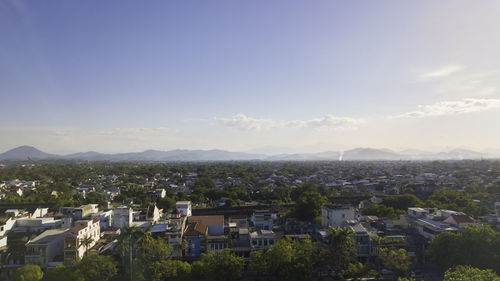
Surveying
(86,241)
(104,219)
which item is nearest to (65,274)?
(86,241)

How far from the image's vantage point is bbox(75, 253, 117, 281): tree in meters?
20.7

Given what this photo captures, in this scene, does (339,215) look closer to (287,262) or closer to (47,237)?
(287,262)

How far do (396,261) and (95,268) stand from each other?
22.3 m

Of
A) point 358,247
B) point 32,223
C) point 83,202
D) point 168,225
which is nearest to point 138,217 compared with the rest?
point 168,225

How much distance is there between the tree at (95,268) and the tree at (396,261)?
20649 millimetres

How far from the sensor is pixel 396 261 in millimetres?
22688

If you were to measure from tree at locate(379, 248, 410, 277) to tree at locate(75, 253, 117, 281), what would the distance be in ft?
67.7

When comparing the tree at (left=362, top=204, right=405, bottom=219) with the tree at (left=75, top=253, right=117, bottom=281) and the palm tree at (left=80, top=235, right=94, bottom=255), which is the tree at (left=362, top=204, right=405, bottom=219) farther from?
the palm tree at (left=80, top=235, right=94, bottom=255)

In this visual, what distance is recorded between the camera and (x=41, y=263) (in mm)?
24859

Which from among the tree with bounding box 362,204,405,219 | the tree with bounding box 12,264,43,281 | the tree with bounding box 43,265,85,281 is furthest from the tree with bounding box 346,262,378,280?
the tree with bounding box 12,264,43,281

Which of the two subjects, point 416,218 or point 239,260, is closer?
point 239,260

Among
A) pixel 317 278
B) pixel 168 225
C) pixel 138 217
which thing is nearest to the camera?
pixel 317 278

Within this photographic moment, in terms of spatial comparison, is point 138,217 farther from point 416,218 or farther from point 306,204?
point 416,218

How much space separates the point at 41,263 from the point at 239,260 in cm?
1711
